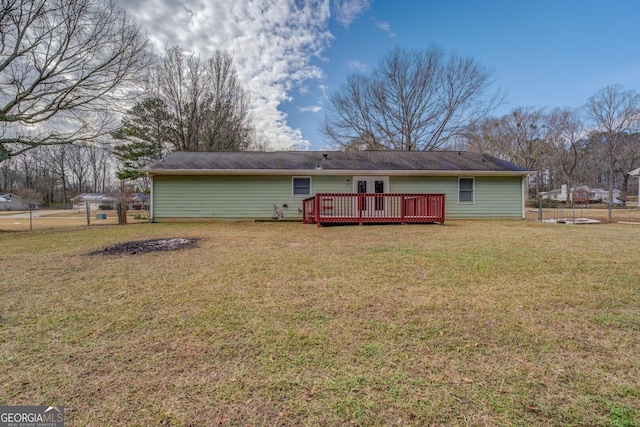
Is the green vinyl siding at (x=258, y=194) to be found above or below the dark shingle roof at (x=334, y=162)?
below

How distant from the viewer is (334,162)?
13.4 meters

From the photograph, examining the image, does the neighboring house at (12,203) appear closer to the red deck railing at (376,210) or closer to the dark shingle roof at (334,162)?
the dark shingle roof at (334,162)

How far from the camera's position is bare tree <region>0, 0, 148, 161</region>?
32.3ft

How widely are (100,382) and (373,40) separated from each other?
63.7 ft

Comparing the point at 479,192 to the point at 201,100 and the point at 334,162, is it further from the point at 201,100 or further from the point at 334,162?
the point at 201,100

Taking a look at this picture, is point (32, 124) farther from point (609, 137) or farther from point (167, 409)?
point (609, 137)

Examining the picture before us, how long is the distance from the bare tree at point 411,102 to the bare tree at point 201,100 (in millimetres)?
7242

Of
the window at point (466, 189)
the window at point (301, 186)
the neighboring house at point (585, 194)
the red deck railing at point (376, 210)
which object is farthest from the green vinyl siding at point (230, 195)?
the neighboring house at point (585, 194)

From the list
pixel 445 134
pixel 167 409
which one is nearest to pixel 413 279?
pixel 167 409

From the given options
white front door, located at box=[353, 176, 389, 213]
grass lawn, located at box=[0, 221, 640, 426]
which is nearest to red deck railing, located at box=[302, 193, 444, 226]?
white front door, located at box=[353, 176, 389, 213]

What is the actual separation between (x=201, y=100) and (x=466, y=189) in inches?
743

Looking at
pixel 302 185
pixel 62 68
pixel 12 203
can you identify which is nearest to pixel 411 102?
pixel 302 185

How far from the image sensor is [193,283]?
11.9ft

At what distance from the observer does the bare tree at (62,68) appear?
388 inches
